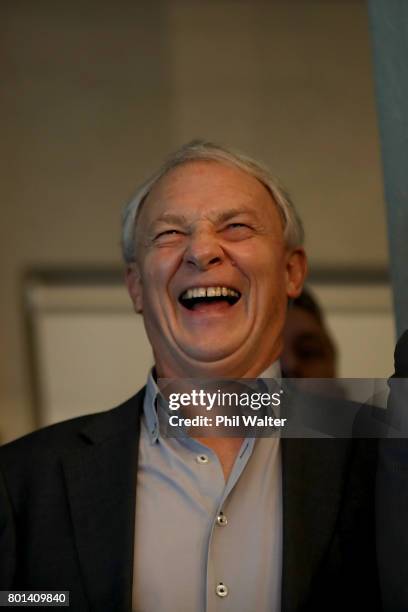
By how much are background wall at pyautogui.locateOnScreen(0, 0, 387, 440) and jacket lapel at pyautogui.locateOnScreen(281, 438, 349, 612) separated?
188cm

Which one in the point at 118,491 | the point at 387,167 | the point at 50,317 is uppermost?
the point at 50,317

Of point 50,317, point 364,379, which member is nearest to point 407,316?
point 364,379

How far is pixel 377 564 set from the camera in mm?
1155

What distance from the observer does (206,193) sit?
1.39m

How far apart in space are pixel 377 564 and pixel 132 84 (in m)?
2.26

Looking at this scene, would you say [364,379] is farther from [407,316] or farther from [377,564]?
[377,564]

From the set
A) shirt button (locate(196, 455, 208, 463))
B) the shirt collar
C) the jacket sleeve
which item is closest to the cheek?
the shirt collar

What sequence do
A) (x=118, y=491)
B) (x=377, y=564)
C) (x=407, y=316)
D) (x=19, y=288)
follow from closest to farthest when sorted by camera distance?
(x=377, y=564) < (x=118, y=491) < (x=407, y=316) < (x=19, y=288)

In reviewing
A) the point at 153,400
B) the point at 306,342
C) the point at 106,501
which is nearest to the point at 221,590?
the point at 106,501

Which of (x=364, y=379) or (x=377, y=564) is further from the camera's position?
(x=364, y=379)

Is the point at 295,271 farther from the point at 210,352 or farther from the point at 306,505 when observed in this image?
the point at 306,505

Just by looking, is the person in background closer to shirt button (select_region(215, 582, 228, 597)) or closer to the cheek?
the cheek

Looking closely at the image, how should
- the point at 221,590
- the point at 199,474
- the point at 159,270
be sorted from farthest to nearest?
the point at 159,270, the point at 199,474, the point at 221,590

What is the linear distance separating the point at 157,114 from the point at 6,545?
2.13m
